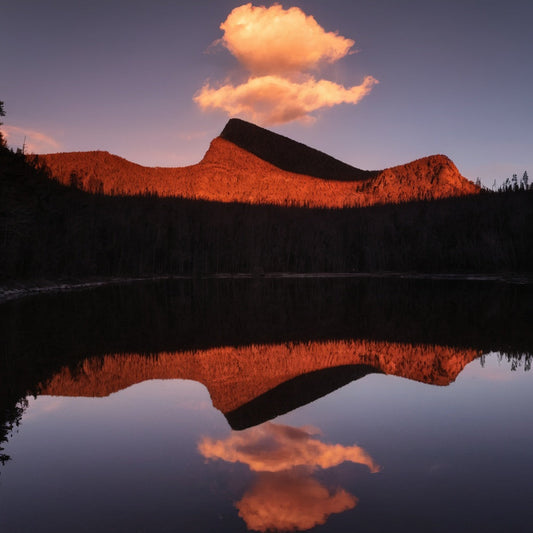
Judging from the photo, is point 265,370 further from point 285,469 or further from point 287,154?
point 287,154

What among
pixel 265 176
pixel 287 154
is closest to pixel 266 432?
pixel 265 176

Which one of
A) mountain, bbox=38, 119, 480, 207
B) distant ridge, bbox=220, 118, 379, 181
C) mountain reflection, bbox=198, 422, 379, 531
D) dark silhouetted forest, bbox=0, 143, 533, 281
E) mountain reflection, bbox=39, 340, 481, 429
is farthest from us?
distant ridge, bbox=220, 118, 379, 181

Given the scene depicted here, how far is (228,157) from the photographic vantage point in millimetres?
135500

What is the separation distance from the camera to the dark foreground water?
14.4ft

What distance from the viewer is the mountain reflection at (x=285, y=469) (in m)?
4.34

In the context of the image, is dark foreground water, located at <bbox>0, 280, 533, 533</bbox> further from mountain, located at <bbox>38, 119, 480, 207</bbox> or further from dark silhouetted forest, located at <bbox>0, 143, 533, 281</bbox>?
mountain, located at <bbox>38, 119, 480, 207</bbox>

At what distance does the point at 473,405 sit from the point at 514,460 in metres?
2.48

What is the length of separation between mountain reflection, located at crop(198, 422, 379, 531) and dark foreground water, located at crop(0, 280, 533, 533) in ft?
0.08

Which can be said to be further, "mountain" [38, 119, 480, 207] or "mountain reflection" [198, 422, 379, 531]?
"mountain" [38, 119, 480, 207]

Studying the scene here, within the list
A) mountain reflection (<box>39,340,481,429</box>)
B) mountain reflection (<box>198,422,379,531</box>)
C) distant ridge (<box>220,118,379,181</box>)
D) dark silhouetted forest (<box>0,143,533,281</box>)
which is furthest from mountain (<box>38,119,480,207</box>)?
mountain reflection (<box>198,422,379,531</box>)

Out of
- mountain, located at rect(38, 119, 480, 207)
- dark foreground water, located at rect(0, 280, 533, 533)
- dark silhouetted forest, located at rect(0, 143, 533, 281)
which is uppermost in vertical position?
mountain, located at rect(38, 119, 480, 207)

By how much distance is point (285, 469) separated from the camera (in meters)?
5.34

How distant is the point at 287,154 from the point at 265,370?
148 meters

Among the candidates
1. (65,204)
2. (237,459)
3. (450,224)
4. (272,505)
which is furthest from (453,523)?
(450,224)
